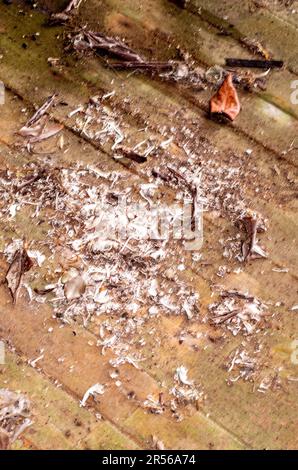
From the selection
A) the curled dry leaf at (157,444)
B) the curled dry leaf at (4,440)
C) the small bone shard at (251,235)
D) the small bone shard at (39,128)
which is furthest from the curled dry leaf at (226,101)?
the curled dry leaf at (4,440)

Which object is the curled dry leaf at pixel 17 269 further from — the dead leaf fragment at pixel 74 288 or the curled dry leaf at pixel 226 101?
the curled dry leaf at pixel 226 101

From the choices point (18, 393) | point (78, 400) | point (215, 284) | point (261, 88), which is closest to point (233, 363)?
point (215, 284)

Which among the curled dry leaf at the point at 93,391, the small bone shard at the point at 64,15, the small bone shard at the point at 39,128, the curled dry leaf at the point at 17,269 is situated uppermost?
the small bone shard at the point at 64,15

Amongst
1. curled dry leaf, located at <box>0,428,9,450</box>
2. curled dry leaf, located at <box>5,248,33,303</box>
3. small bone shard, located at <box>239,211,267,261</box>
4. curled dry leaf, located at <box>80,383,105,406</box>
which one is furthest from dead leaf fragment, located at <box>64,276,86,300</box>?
small bone shard, located at <box>239,211,267,261</box>

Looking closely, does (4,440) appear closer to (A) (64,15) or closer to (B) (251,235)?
(B) (251,235)

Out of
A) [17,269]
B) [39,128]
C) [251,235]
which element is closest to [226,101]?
[251,235]

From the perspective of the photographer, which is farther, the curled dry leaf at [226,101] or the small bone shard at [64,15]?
the small bone shard at [64,15]
